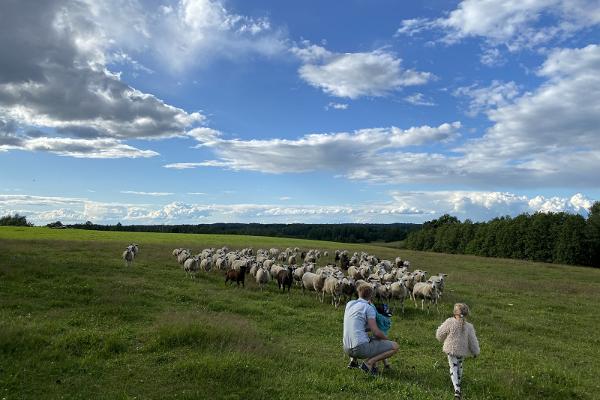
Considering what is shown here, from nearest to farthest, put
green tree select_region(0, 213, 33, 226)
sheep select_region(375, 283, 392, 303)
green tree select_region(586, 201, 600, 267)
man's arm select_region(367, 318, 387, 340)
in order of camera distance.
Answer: man's arm select_region(367, 318, 387, 340) → sheep select_region(375, 283, 392, 303) → green tree select_region(586, 201, 600, 267) → green tree select_region(0, 213, 33, 226)

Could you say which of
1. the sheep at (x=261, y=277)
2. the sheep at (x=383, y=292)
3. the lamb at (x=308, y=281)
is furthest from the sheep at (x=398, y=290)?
the sheep at (x=261, y=277)

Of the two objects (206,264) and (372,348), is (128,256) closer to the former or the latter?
(206,264)

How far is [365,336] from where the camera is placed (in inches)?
387

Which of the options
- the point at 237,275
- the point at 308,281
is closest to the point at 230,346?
the point at 308,281

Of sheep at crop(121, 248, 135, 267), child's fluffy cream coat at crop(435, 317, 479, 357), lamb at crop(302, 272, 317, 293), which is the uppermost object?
sheep at crop(121, 248, 135, 267)

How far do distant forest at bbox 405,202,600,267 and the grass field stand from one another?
167 ft

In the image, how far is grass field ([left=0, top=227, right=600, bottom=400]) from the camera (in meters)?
9.24

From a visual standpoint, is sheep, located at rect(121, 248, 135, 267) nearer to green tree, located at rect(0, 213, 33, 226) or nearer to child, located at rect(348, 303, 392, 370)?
child, located at rect(348, 303, 392, 370)

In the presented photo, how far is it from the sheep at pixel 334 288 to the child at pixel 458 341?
36.5 ft

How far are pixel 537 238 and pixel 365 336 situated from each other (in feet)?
232

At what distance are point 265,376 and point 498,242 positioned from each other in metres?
76.0

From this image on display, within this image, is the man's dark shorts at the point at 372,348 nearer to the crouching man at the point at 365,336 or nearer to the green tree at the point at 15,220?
the crouching man at the point at 365,336

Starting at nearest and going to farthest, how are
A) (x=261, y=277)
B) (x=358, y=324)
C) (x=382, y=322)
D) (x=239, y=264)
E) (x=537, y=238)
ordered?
1. (x=358, y=324)
2. (x=382, y=322)
3. (x=261, y=277)
4. (x=239, y=264)
5. (x=537, y=238)

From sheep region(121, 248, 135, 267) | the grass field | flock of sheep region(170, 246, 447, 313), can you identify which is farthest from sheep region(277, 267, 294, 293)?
sheep region(121, 248, 135, 267)
